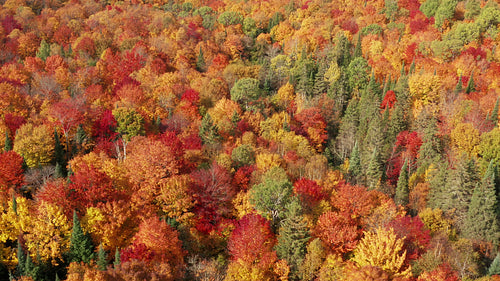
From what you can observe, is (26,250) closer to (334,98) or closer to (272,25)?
(334,98)

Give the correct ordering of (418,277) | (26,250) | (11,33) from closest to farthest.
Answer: (418,277), (26,250), (11,33)

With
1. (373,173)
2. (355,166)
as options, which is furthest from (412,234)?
(355,166)

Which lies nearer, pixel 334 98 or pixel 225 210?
pixel 225 210

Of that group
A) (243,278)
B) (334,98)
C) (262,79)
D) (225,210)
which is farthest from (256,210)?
(262,79)

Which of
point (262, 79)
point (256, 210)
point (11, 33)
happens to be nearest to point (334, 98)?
point (262, 79)

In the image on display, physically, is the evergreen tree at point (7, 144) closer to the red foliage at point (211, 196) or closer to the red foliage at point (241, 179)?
the red foliage at point (211, 196)

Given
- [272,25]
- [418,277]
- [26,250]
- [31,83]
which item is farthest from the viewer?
[272,25]

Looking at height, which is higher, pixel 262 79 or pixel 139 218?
pixel 139 218

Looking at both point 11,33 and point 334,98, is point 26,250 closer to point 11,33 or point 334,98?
point 334,98
